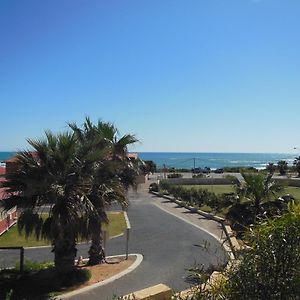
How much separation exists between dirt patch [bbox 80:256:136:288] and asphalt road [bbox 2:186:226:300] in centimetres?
58

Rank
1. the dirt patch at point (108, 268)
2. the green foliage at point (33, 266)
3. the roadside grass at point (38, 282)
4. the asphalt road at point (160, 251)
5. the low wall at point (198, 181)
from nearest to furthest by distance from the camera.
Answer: the roadside grass at point (38, 282), the asphalt road at point (160, 251), the dirt patch at point (108, 268), the green foliage at point (33, 266), the low wall at point (198, 181)

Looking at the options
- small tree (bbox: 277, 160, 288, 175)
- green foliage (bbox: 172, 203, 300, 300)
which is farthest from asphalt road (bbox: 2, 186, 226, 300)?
small tree (bbox: 277, 160, 288, 175)

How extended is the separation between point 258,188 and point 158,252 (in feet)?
17.4

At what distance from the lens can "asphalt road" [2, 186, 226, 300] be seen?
1372 centimetres

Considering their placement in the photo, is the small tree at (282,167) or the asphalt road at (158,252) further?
the small tree at (282,167)

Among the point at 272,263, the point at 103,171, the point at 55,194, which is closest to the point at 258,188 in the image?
the point at 103,171

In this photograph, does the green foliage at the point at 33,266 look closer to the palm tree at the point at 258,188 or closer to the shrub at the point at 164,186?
the palm tree at the point at 258,188

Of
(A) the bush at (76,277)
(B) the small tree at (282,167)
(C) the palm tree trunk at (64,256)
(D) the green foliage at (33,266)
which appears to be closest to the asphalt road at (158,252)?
(D) the green foliage at (33,266)

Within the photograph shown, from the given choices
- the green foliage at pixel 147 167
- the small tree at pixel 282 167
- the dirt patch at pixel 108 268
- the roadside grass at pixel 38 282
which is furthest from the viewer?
the small tree at pixel 282 167

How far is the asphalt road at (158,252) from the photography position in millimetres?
13719

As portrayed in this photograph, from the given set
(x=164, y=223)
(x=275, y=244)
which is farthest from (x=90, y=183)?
(x=164, y=223)

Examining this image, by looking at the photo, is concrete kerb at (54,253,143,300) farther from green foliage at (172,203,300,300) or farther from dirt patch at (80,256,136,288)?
green foliage at (172,203,300,300)

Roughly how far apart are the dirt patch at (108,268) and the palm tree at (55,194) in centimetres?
110

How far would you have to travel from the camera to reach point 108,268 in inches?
636
